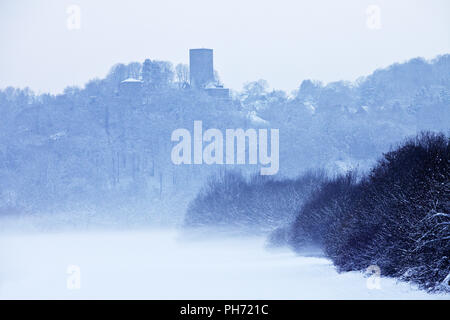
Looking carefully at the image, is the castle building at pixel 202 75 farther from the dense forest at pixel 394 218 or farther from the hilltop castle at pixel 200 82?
the dense forest at pixel 394 218

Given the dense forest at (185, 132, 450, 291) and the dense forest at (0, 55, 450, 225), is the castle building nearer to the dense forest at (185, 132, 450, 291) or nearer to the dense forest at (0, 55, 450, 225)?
the dense forest at (0, 55, 450, 225)

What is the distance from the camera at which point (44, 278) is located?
41656mm

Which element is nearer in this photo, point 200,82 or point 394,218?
point 394,218

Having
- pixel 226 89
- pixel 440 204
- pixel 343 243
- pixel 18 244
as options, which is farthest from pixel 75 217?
pixel 440 204

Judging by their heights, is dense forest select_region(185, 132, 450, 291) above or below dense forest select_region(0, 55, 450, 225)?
above

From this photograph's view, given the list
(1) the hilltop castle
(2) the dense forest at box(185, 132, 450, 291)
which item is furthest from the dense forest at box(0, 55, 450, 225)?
(2) the dense forest at box(185, 132, 450, 291)

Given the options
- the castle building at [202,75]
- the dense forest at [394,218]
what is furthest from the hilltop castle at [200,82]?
the dense forest at [394,218]

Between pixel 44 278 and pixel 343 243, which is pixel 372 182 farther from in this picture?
pixel 44 278

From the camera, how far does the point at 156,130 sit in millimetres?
176750

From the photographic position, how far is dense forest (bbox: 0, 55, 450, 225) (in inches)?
6058

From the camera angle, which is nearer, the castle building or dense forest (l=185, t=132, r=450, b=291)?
dense forest (l=185, t=132, r=450, b=291)

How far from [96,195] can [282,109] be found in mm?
42948

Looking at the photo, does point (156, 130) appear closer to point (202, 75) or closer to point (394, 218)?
point (202, 75)

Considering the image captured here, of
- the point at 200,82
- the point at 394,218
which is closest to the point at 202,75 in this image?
the point at 200,82
